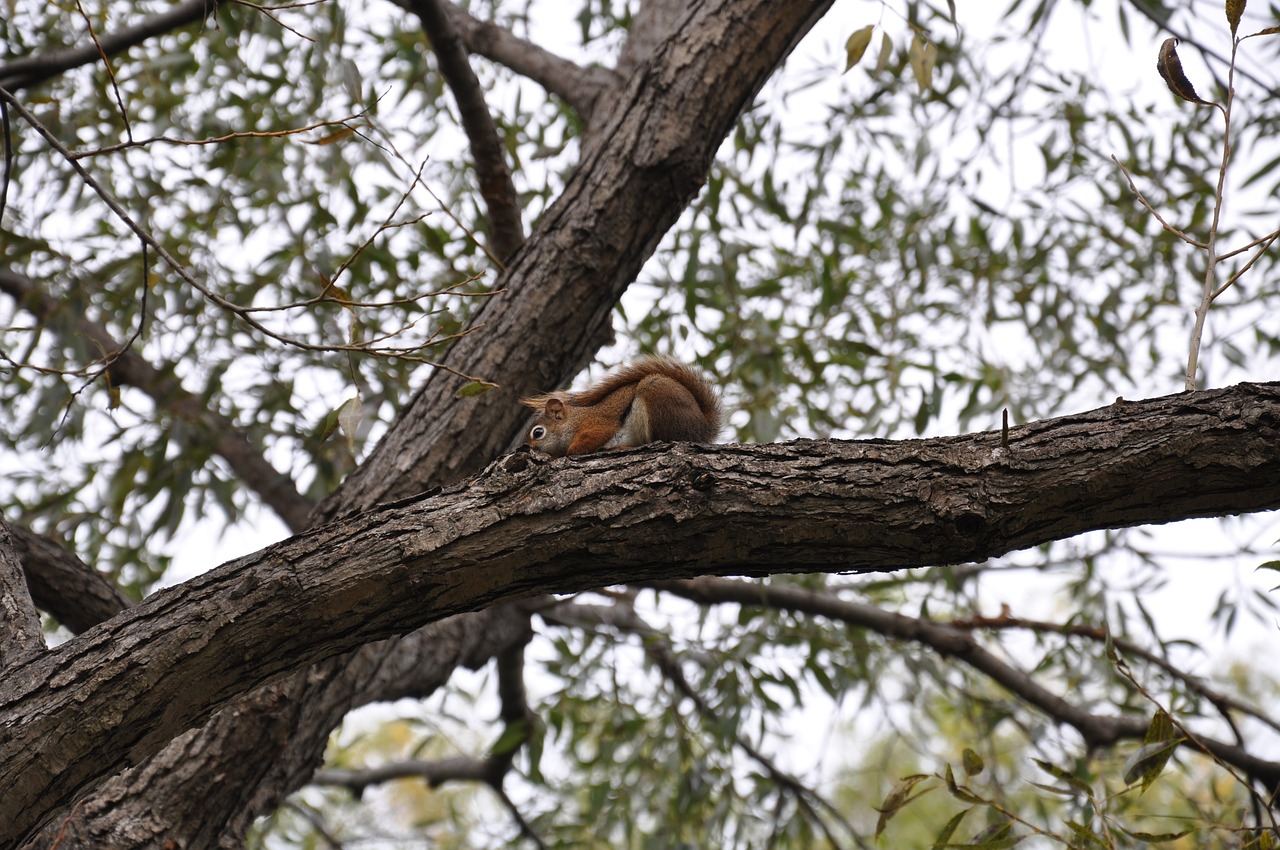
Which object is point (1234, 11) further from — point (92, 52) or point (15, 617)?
point (92, 52)

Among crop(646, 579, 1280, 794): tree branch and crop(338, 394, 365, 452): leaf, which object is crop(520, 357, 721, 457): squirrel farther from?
crop(646, 579, 1280, 794): tree branch

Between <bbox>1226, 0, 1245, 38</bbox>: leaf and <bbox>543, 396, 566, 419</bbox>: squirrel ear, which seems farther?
<bbox>543, 396, 566, 419</bbox>: squirrel ear

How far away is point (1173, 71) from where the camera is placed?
1771mm

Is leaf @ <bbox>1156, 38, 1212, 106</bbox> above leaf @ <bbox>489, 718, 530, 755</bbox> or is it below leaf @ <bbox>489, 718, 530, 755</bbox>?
above

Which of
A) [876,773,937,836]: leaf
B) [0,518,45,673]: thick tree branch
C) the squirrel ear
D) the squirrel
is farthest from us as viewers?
the squirrel ear

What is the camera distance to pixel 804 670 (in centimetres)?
401

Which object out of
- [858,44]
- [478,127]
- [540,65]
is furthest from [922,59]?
[540,65]

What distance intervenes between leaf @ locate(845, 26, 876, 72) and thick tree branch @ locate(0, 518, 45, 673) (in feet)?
7.39

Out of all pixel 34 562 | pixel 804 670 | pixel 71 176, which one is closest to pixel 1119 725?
pixel 804 670

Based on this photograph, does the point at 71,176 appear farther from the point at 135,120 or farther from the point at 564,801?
the point at 564,801

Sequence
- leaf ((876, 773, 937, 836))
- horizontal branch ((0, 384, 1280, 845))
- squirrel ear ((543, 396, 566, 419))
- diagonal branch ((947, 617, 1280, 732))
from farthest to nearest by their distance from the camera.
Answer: diagonal branch ((947, 617, 1280, 732)) < squirrel ear ((543, 396, 566, 419)) < leaf ((876, 773, 937, 836)) < horizontal branch ((0, 384, 1280, 845))

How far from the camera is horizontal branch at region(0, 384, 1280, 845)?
1655mm

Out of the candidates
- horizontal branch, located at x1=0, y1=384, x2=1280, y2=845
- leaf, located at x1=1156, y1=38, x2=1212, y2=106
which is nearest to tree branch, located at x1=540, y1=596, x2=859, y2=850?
horizontal branch, located at x1=0, y1=384, x2=1280, y2=845

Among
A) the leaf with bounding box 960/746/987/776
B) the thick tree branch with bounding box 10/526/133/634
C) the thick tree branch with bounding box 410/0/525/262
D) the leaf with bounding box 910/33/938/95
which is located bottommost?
the thick tree branch with bounding box 10/526/133/634
